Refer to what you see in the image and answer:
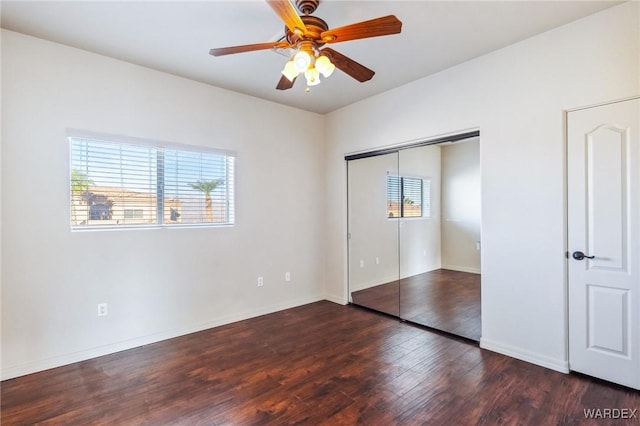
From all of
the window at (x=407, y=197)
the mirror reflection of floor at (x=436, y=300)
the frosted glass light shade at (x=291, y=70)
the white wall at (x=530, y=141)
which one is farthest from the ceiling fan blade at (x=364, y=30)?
the mirror reflection of floor at (x=436, y=300)

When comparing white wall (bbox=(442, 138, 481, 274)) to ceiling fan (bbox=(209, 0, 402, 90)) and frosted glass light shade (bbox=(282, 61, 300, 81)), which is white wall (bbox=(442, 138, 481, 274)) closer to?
ceiling fan (bbox=(209, 0, 402, 90))

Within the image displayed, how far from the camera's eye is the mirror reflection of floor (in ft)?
10.7

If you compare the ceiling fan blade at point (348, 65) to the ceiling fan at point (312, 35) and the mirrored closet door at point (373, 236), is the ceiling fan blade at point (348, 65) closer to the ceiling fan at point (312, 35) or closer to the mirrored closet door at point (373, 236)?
the ceiling fan at point (312, 35)

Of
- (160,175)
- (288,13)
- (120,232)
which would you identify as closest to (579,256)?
(288,13)

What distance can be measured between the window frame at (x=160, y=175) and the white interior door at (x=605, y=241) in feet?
11.3

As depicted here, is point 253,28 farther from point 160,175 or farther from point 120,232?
point 120,232

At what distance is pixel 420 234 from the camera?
12.7ft

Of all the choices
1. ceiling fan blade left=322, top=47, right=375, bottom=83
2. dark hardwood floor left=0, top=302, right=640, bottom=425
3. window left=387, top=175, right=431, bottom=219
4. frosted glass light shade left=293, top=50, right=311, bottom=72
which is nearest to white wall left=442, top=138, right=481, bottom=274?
window left=387, top=175, right=431, bottom=219

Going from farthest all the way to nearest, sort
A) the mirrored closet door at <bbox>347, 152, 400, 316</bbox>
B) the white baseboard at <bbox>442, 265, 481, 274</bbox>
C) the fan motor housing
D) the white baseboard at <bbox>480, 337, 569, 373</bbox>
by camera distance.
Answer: the mirrored closet door at <bbox>347, 152, 400, 316</bbox>, the white baseboard at <bbox>442, 265, 481, 274</bbox>, the white baseboard at <bbox>480, 337, 569, 373</bbox>, the fan motor housing

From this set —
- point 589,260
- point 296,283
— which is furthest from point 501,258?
point 296,283

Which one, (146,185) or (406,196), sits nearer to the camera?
(146,185)

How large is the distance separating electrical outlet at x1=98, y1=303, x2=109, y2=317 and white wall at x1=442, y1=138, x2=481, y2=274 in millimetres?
3566

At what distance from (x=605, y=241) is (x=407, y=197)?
76.3 inches

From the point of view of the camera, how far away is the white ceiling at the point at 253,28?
7.38ft
